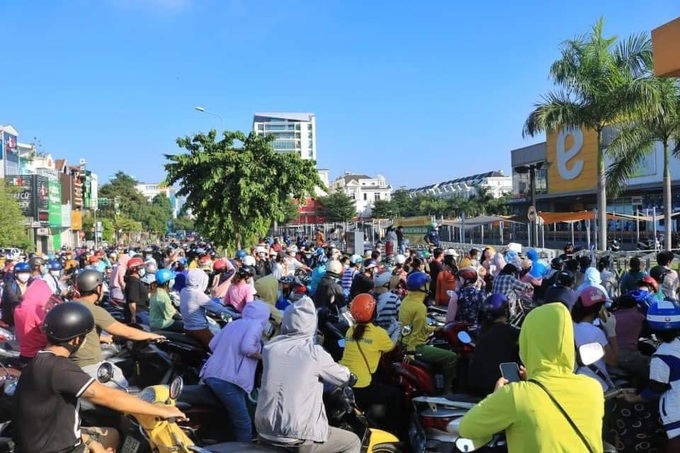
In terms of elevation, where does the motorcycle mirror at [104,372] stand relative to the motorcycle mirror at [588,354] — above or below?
below

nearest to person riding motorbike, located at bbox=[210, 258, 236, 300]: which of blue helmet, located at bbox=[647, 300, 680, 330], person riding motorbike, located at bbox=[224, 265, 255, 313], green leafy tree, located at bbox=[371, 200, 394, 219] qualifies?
person riding motorbike, located at bbox=[224, 265, 255, 313]

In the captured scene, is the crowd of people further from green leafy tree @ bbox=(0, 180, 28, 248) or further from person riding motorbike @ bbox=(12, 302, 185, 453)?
green leafy tree @ bbox=(0, 180, 28, 248)

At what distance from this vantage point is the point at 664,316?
4223 millimetres

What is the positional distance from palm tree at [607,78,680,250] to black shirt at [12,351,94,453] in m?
18.6

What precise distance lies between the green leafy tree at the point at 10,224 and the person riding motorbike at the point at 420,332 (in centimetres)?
3854

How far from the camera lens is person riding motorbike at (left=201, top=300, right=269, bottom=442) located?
5.11 metres

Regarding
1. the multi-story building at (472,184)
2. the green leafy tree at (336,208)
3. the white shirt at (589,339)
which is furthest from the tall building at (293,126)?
the white shirt at (589,339)

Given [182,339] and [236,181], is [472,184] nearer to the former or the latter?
[236,181]

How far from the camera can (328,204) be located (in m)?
71.6

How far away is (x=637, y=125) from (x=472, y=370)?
17525 mm

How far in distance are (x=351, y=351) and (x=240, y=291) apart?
4.00 metres

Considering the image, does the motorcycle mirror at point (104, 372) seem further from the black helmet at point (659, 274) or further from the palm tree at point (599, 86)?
the palm tree at point (599, 86)

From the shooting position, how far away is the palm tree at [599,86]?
1848 cm

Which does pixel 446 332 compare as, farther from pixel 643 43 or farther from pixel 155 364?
pixel 643 43
